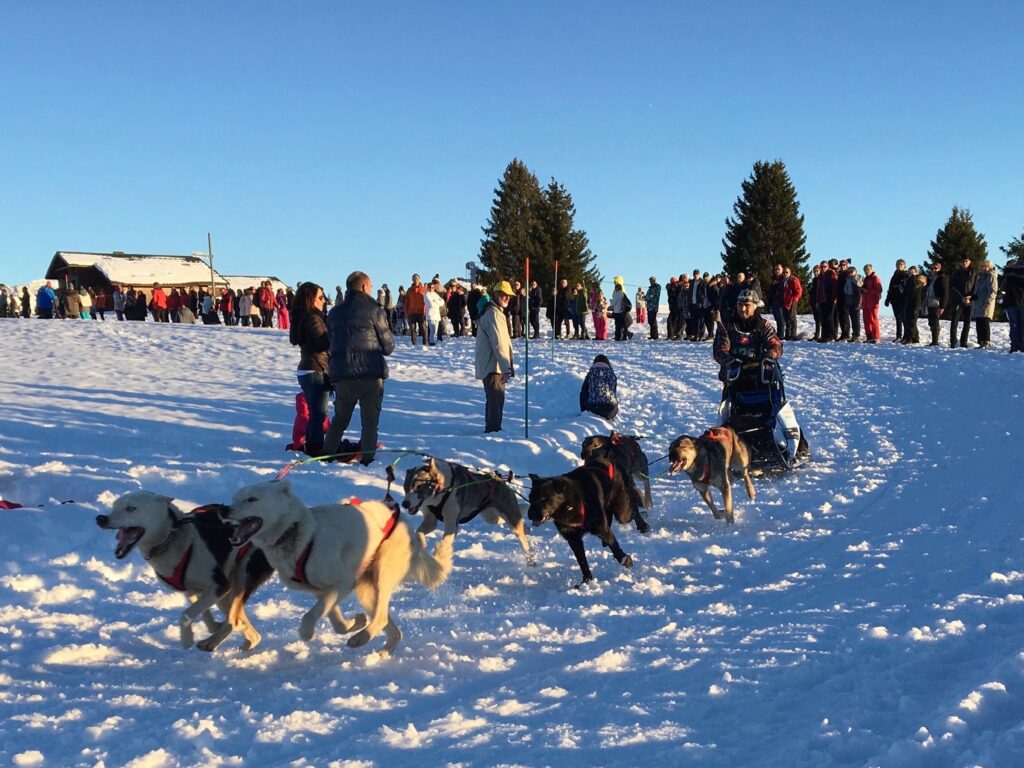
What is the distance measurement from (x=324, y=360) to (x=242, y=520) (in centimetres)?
450

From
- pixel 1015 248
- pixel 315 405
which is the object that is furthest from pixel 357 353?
pixel 1015 248

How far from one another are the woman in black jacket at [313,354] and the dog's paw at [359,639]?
426 centimetres

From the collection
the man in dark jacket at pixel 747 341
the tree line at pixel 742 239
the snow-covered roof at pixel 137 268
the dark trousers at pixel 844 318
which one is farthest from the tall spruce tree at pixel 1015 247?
the snow-covered roof at pixel 137 268

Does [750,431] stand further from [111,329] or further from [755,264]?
[755,264]

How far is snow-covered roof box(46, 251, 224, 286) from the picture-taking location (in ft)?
182

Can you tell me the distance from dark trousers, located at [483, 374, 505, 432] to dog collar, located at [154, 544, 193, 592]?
19.2 feet

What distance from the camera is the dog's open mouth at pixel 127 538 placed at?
4.00 m

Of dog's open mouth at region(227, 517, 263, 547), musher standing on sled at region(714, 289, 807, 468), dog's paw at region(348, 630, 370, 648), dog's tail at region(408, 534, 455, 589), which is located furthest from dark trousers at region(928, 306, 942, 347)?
dog's open mouth at region(227, 517, 263, 547)

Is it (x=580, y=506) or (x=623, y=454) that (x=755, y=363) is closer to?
(x=623, y=454)

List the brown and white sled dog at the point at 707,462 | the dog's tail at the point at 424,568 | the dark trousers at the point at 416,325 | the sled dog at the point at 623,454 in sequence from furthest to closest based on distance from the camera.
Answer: the dark trousers at the point at 416,325, the brown and white sled dog at the point at 707,462, the sled dog at the point at 623,454, the dog's tail at the point at 424,568

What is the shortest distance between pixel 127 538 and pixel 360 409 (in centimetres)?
385

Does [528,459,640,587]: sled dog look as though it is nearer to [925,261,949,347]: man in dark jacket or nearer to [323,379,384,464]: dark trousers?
[323,379,384,464]: dark trousers

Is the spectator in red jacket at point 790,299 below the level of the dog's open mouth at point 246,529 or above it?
above

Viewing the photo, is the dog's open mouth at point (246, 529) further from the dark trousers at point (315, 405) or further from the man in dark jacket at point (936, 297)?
the man in dark jacket at point (936, 297)
